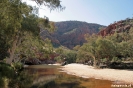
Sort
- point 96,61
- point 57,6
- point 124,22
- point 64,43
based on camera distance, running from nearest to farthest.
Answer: point 57,6
point 96,61
point 124,22
point 64,43

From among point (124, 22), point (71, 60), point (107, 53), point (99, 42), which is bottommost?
point (71, 60)

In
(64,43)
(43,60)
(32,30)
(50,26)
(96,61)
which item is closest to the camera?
(32,30)

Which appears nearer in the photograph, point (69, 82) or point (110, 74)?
point (69, 82)

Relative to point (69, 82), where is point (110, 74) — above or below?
below

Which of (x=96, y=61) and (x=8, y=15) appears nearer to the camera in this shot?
(x=8, y=15)

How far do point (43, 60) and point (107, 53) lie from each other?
51.2m

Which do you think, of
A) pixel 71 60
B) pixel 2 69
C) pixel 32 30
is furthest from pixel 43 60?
pixel 2 69

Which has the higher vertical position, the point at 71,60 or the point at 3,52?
the point at 3,52

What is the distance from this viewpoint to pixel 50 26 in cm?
2383

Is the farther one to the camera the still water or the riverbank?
the riverbank

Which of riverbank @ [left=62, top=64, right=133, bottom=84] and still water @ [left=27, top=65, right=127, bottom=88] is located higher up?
still water @ [left=27, top=65, right=127, bottom=88]

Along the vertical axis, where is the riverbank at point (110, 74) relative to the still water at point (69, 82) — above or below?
below

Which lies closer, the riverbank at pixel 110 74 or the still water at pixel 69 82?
the still water at pixel 69 82

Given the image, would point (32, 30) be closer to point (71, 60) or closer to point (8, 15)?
point (8, 15)
